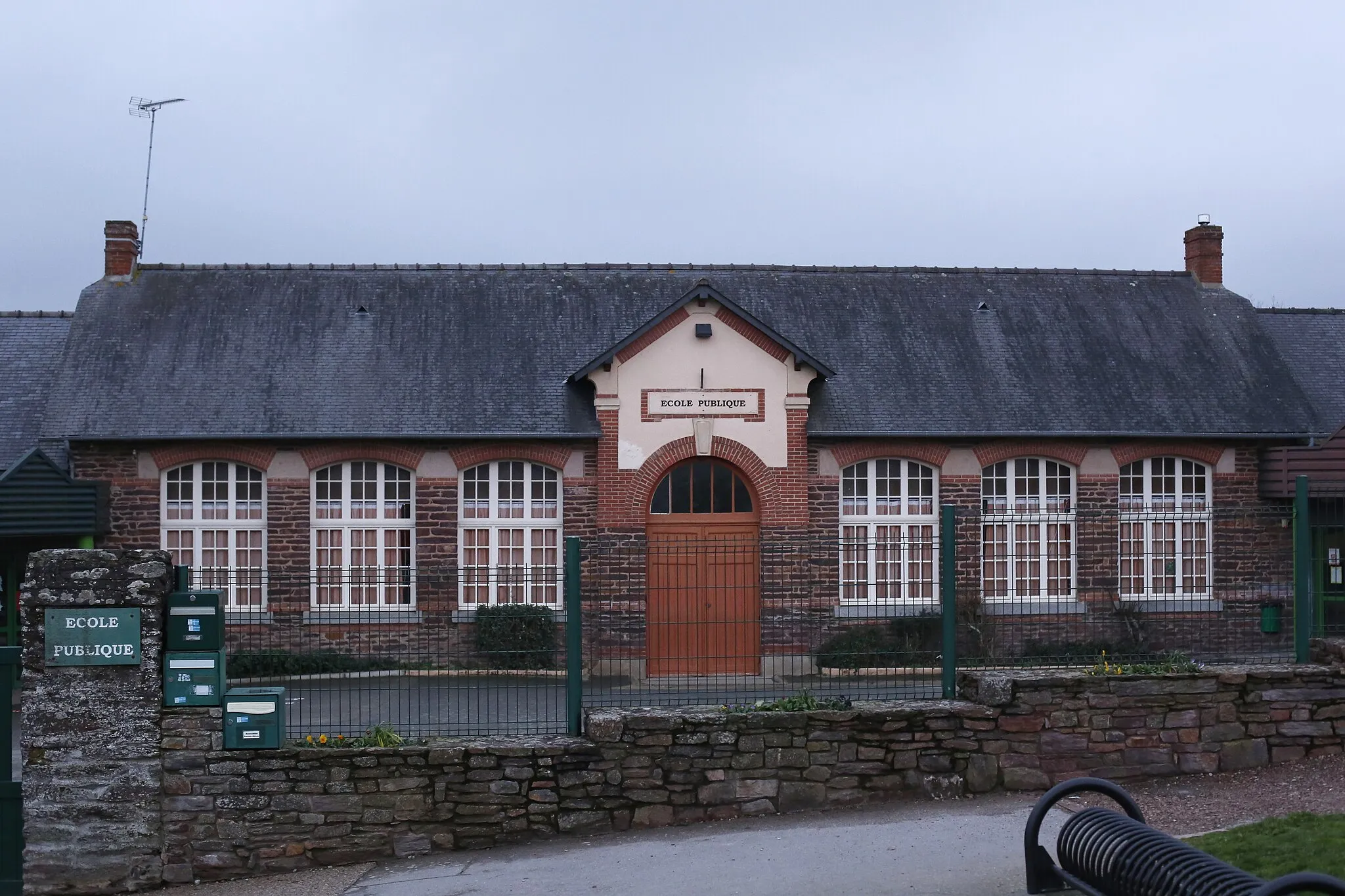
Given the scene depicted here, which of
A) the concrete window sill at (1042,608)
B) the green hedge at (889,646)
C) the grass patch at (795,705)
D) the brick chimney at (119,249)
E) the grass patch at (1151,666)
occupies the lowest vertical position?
the grass patch at (795,705)

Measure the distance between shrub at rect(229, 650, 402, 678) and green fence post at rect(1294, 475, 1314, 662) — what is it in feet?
25.1

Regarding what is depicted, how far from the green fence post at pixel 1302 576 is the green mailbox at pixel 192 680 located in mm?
8769

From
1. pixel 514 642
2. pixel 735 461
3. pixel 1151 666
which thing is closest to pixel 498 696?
pixel 514 642

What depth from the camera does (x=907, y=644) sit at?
37.7ft

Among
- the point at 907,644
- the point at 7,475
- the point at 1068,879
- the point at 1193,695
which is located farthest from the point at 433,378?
the point at 1068,879

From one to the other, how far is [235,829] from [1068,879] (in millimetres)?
5858

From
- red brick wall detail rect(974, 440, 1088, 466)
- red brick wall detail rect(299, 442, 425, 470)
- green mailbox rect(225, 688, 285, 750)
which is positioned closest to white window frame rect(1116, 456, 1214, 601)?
red brick wall detail rect(974, 440, 1088, 466)

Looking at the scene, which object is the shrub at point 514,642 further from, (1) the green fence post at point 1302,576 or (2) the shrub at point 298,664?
Result: (1) the green fence post at point 1302,576

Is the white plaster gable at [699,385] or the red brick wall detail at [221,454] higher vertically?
the white plaster gable at [699,385]

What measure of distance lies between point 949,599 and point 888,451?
28.2ft

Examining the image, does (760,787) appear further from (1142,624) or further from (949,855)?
(1142,624)

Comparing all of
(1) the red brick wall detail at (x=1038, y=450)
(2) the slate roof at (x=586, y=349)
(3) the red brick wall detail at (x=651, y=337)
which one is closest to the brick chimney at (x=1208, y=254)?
(2) the slate roof at (x=586, y=349)

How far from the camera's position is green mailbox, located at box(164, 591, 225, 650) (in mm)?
9578

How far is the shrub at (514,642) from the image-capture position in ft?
34.1
